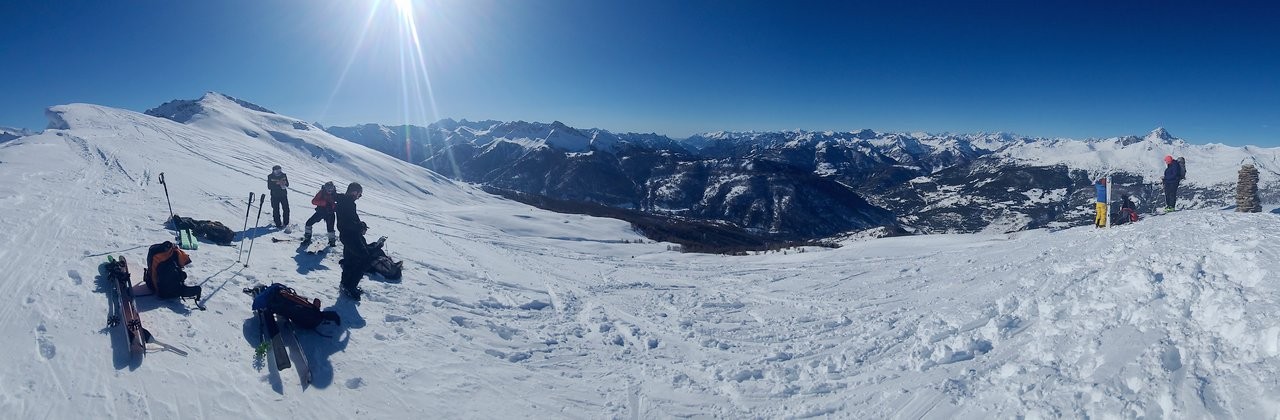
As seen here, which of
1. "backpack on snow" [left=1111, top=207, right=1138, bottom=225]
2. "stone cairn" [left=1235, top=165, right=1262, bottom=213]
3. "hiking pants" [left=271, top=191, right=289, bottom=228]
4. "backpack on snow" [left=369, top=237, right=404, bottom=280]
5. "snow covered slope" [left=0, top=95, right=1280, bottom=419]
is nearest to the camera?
"snow covered slope" [left=0, top=95, right=1280, bottom=419]

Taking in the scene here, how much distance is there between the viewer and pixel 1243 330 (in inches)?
262

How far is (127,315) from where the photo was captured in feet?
24.2

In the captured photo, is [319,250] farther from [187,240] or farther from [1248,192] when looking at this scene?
[1248,192]

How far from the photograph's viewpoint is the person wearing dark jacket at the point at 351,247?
1096cm

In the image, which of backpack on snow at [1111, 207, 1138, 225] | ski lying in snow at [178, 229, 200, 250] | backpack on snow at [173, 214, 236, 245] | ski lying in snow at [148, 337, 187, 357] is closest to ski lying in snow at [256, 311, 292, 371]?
ski lying in snow at [148, 337, 187, 357]

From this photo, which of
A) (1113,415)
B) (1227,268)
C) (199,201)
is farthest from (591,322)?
(199,201)

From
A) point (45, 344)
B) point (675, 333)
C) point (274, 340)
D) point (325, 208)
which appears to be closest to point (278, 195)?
point (325, 208)

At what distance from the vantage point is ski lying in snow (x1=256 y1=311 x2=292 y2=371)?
7.42m

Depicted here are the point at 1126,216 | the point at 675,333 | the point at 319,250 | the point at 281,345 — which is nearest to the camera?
the point at 281,345

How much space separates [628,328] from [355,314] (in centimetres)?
590

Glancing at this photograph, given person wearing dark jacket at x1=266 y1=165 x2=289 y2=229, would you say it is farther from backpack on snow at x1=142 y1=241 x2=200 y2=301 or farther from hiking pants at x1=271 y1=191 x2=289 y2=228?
backpack on snow at x1=142 y1=241 x2=200 y2=301

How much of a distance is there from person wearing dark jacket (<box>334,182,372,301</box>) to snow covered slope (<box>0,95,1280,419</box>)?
0.43 meters

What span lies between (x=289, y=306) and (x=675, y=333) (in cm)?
775

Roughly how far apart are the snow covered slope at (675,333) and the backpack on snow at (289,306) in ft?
0.90
